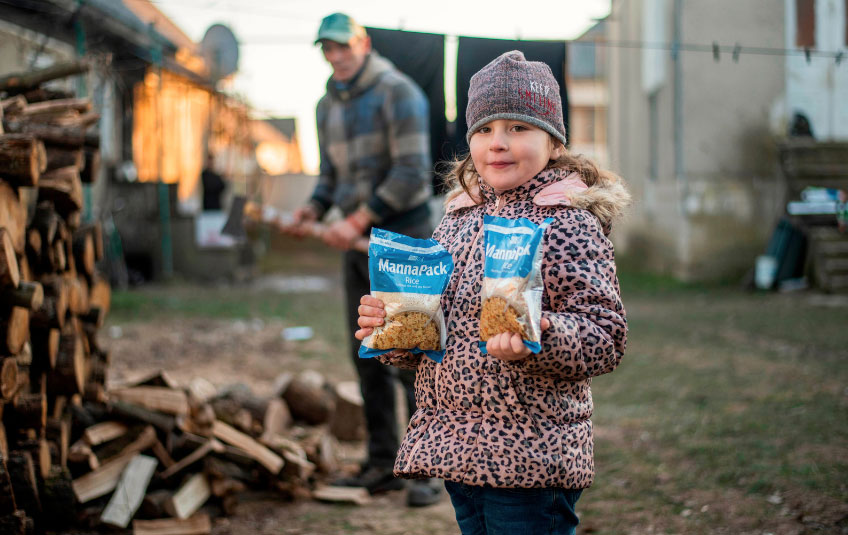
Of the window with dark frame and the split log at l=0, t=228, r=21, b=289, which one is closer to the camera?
the split log at l=0, t=228, r=21, b=289

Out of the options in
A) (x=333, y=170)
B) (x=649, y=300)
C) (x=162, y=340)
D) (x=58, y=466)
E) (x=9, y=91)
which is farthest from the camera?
(x=649, y=300)

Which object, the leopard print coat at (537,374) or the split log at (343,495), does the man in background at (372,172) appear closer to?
the split log at (343,495)

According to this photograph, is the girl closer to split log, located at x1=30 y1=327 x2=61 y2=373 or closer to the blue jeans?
the blue jeans

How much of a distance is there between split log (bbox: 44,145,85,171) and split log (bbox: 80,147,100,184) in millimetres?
269

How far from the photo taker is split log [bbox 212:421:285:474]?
381 centimetres

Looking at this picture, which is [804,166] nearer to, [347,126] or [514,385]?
[347,126]

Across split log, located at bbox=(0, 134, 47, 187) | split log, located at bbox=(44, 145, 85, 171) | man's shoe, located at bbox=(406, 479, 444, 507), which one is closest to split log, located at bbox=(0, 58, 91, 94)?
split log, located at bbox=(44, 145, 85, 171)

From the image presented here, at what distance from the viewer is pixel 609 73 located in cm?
2023

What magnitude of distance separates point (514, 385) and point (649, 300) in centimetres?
953

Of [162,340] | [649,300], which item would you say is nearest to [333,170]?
[162,340]

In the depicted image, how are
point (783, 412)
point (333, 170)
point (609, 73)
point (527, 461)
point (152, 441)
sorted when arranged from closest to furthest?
1. point (527, 461)
2. point (152, 441)
3. point (333, 170)
4. point (783, 412)
5. point (609, 73)

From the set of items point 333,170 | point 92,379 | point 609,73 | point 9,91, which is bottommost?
point 92,379

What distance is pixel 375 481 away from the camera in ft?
13.0

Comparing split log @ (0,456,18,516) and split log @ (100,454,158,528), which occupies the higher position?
split log @ (0,456,18,516)
